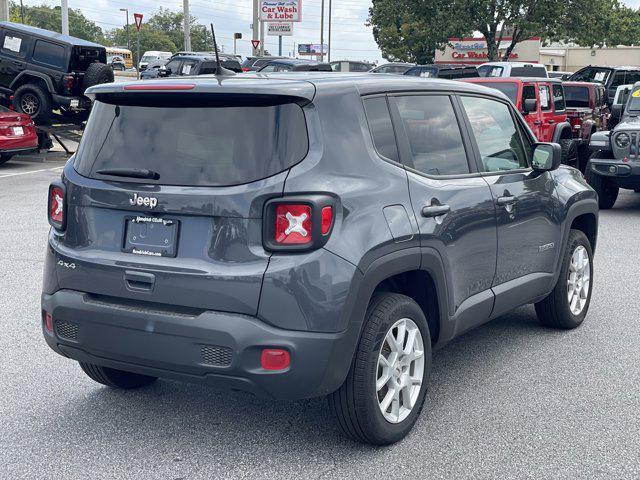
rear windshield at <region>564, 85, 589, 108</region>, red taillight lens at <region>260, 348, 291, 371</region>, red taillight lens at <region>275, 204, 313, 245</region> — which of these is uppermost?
red taillight lens at <region>275, 204, 313, 245</region>

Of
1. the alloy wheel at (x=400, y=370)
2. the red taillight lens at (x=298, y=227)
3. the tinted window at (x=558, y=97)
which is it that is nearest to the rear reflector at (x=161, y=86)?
the red taillight lens at (x=298, y=227)

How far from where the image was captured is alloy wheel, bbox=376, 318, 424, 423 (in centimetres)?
416

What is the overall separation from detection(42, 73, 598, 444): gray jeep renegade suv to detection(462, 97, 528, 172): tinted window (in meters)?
0.54

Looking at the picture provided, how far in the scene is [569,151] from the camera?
16453 mm

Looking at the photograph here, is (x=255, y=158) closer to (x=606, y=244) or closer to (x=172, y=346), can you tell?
(x=172, y=346)

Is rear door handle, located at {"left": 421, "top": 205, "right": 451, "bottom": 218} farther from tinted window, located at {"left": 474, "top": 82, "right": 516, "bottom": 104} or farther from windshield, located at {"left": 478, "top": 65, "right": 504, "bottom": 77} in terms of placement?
windshield, located at {"left": 478, "top": 65, "right": 504, "bottom": 77}

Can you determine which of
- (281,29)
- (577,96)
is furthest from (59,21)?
(577,96)

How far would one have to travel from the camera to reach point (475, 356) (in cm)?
575

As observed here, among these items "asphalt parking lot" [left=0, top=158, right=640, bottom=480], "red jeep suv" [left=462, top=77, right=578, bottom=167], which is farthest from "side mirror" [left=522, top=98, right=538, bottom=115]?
"asphalt parking lot" [left=0, top=158, right=640, bottom=480]

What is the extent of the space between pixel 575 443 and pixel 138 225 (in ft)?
7.70

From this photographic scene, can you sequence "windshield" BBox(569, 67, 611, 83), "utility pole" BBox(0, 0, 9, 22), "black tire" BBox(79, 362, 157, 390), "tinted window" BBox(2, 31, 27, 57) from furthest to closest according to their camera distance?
Answer: "windshield" BBox(569, 67, 611, 83), "utility pole" BBox(0, 0, 9, 22), "tinted window" BBox(2, 31, 27, 57), "black tire" BBox(79, 362, 157, 390)

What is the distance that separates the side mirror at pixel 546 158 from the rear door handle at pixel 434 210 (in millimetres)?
1309

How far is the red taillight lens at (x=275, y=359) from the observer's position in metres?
3.71

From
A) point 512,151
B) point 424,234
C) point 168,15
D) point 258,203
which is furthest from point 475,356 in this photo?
point 168,15
